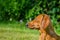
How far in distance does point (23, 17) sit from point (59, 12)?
1935 millimetres

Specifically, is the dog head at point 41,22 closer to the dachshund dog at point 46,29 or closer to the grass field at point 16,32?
the dachshund dog at point 46,29

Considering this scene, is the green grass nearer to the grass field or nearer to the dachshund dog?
the grass field

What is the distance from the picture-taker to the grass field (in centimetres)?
1298

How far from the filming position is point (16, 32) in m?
14.1

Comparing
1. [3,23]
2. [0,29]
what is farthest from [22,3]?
[0,29]

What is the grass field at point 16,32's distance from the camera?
12979 millimetres

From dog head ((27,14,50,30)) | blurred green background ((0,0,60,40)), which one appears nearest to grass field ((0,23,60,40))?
blurred green background ((0,0,60,40))

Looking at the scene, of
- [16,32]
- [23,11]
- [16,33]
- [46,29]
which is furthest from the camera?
[23,11]

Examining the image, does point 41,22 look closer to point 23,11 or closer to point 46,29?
point 46,29

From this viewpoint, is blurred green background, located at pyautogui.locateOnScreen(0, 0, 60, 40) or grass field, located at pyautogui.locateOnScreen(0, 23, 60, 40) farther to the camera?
blurred green background, located at pyautogui.locateOnScreen(0, 0, 60, 40)

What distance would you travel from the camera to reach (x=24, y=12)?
17172 mm

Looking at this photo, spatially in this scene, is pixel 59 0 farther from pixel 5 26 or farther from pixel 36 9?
A: pixel 5 26

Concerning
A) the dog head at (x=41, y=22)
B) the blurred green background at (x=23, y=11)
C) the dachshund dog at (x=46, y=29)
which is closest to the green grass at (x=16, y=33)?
the blurred green background at (x=23, y=11)

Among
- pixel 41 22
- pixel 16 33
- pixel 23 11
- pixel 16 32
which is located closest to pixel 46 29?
pixel 41 22
